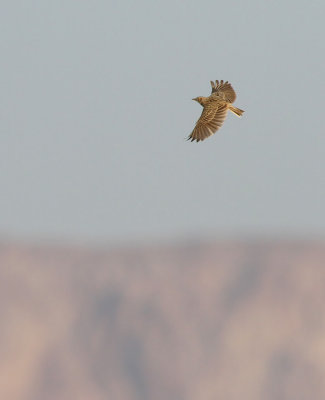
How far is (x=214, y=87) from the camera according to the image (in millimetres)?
32250

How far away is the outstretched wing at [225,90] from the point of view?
3016 cm

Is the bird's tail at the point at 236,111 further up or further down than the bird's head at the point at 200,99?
further down

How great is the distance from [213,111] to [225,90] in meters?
2.08

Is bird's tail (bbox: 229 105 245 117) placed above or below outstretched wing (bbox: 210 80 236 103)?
below

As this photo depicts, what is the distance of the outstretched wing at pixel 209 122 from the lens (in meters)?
28.2

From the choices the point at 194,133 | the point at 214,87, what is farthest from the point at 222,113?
the point at 214,87

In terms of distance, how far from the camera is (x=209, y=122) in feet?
94.7

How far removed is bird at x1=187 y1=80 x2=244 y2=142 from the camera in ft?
92.7

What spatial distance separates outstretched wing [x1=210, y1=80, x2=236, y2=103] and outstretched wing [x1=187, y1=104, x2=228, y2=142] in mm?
566

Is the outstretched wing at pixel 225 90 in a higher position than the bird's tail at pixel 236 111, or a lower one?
higher

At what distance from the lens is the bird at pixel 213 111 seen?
1113 inches

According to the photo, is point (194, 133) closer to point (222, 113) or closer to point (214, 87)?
point (222, 113)

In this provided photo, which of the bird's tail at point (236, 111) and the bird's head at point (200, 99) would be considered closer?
the bird's tail at point (236, 111)

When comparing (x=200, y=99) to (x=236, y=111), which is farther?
(x=200, y=99)
